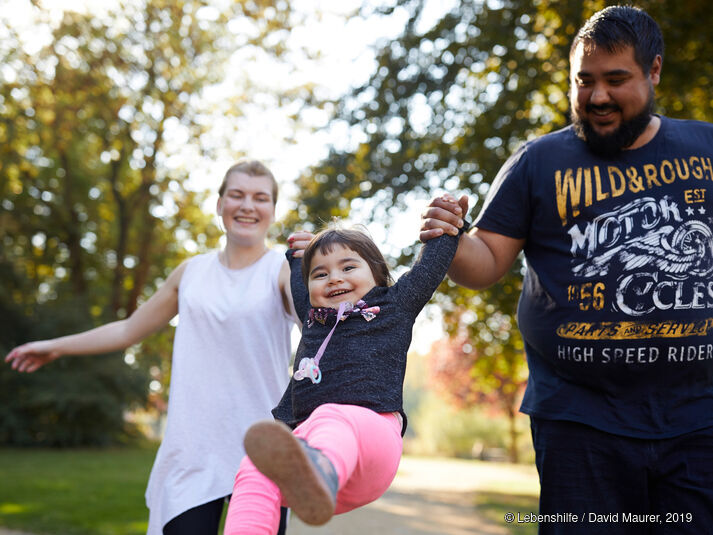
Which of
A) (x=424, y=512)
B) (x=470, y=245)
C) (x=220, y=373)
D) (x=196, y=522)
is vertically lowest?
(x=424, y=512)

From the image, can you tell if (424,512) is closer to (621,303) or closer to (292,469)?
(621,303)

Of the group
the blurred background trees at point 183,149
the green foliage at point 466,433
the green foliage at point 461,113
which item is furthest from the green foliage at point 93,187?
the green foliage at point 466,433

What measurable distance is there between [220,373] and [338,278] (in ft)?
2.71

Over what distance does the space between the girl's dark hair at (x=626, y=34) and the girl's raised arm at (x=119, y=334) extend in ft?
6.75

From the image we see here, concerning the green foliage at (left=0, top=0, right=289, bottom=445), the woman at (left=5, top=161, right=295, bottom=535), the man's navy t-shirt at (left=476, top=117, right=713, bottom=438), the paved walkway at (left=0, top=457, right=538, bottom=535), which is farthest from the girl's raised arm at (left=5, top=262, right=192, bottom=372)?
the green foliage at (left=0, top=0, right=289, bottom=445)

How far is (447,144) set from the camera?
9.86 meters

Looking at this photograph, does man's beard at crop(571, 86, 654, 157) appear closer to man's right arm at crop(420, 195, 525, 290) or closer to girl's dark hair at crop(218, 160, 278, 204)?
man's right arm at crop(420, 195, 525, 290)

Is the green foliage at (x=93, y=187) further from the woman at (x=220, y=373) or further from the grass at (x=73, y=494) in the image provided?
the woman at (x=220, y=373)

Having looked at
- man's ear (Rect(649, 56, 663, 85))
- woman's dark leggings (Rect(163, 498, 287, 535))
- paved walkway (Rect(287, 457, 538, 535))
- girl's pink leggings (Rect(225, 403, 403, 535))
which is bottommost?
paved walkway (Rect(287, 457, 538, 535))

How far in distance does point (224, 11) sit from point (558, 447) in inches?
670

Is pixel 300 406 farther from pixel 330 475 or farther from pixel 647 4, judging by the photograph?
pixel 647 4

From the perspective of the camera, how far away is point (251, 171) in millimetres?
3375

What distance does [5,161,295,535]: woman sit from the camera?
3.04 metres

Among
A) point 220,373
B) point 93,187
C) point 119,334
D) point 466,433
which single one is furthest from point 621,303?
point 466,433
